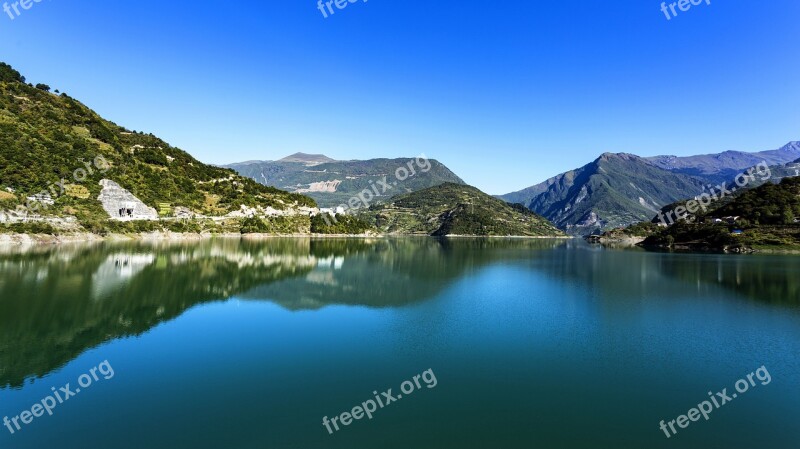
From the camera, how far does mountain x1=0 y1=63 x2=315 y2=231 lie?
7994 cm

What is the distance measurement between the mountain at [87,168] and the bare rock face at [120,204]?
0.33 meters

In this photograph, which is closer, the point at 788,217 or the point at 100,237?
the point at 100,237

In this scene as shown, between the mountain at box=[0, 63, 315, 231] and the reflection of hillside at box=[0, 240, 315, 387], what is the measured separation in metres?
35.0

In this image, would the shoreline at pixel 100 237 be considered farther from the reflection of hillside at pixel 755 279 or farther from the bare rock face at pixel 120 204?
the reflection of hillside at pixel 755 279

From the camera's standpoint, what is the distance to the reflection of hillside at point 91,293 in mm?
19047

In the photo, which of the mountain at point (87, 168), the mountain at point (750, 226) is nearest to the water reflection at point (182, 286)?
the mountain at point (87, 168)

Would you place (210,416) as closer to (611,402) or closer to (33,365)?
(33,365)

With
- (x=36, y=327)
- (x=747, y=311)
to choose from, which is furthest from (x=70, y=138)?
(x=747, y=311)

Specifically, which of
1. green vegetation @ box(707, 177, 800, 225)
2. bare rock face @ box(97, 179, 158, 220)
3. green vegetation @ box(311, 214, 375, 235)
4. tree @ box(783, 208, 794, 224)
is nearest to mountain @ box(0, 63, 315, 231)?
bare rock face @ box(97, 179, 158, 220)

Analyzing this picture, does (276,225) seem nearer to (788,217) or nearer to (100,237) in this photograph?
(100,237)

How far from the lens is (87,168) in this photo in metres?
94.8

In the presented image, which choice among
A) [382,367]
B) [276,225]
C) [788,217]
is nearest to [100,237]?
[276,225]

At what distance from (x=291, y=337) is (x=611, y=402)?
16.9 m

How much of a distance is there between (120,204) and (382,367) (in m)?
105
